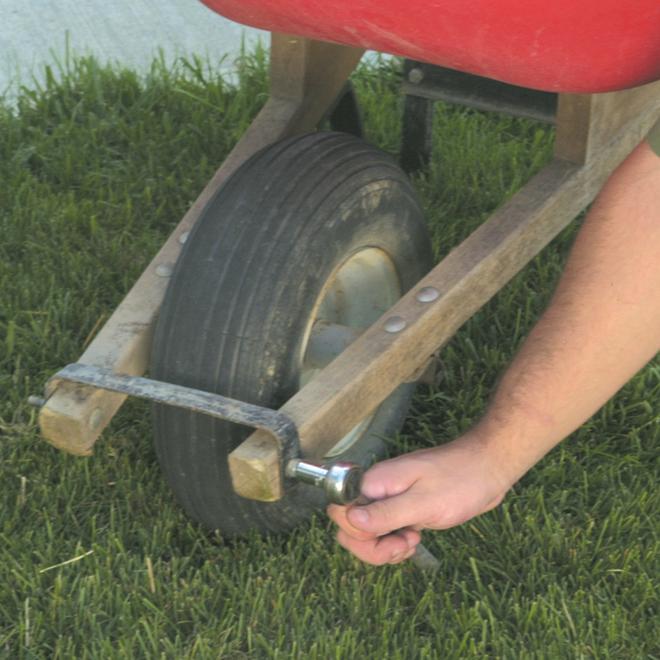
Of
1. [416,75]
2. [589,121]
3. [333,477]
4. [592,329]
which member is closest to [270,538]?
[333,477]

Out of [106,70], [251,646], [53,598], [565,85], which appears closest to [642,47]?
[565,85]

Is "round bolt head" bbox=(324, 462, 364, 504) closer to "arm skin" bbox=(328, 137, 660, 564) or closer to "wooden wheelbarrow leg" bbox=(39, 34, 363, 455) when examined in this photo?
"arm skin" bbox=(328, 137, 660, 564)

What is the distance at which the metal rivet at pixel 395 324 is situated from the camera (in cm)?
168

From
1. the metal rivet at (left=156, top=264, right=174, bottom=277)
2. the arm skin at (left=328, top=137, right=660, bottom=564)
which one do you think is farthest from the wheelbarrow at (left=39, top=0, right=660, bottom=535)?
the arm skin at (left=328, top=137, right=660, bottom=564)

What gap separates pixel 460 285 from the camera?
174cm

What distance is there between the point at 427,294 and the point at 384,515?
339mm

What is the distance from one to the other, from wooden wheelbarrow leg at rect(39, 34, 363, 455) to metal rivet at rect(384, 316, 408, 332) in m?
0.30

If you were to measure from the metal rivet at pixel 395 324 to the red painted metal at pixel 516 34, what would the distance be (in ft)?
1.04

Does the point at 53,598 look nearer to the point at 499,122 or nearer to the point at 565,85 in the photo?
the point at 565,85

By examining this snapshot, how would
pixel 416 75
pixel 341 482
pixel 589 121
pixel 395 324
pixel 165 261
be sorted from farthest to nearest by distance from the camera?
pixel 416 75, pixel 589 121, pixel 165 261, pixel 395 324, pixel 341 482

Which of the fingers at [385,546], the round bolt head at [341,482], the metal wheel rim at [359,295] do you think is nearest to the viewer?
the round bolt head at [341,482]

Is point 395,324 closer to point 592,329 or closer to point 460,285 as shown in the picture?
point 460,285

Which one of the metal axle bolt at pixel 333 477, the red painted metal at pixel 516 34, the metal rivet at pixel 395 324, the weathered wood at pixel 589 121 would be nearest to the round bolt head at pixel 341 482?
the metal axle bolt at pixel 333 477

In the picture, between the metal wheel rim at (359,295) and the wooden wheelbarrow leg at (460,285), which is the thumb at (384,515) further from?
the metal wheel rim at (359,295)
